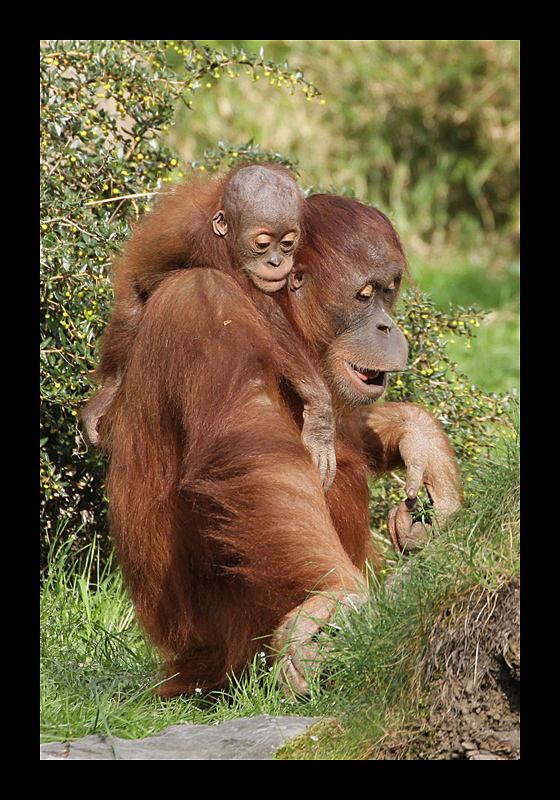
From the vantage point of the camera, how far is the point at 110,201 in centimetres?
483

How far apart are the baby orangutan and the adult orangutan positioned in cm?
6

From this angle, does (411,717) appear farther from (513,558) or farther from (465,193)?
(465,193)

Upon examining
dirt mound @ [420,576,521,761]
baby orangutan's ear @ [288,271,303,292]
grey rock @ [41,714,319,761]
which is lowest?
grey rock @ [41,714,319,761]

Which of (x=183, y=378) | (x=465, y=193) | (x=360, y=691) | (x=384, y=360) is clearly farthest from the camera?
(x=465, y=193)

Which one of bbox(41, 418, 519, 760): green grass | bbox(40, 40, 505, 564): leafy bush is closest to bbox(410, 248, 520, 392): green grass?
bbox(40, 40, 505, 564): leafy bush

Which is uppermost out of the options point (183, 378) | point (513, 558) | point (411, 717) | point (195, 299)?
point (195, 299)

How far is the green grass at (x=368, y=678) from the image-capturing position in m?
2.73

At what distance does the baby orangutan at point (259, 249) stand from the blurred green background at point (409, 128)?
276 inches

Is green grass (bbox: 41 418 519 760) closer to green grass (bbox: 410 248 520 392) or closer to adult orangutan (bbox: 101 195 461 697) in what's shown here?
adult orangutan (bbox: 101 195 461 697)

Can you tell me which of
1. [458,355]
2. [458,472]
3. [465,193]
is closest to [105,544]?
[458,472]

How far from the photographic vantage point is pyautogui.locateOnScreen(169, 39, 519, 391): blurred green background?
34.8 ft

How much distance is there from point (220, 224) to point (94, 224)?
1290mm

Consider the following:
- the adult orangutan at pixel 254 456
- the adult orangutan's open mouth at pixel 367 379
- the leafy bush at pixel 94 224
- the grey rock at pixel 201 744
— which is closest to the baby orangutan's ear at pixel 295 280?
the adult orangutan at pixel 254 456

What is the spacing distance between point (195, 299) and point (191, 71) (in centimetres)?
224
